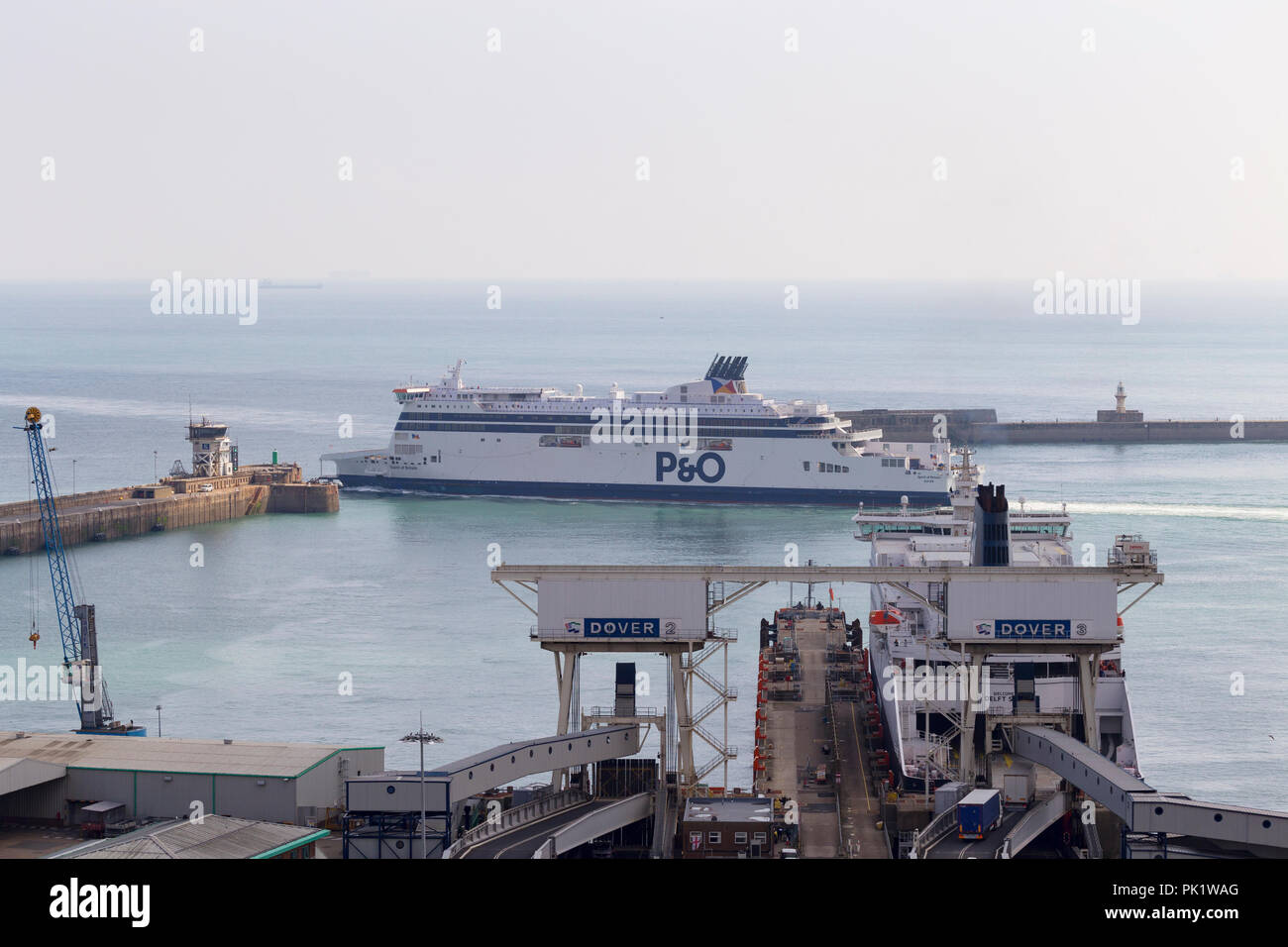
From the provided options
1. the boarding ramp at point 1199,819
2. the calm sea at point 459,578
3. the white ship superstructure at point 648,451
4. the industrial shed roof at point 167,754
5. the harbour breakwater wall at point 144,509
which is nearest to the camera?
the boarding ramp at point 1199,819

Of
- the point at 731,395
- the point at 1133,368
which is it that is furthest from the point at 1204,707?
the point at 1133,368

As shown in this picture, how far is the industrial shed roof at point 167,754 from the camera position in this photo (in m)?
24.6

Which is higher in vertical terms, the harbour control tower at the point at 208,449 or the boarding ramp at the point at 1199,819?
the harbour control tower at the point at 208,449

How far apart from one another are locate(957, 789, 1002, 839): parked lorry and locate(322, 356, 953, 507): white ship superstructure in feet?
145

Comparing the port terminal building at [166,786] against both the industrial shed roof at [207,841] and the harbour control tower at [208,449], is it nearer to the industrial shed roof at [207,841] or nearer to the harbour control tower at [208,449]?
the industrial shed roof at [207,841]

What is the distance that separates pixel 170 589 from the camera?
165ft

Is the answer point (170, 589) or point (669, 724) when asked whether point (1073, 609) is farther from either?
point (170, 589)

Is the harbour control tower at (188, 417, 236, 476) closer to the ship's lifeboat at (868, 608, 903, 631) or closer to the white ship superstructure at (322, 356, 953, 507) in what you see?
the white ship superstructure at (322, 356, 953, 507)

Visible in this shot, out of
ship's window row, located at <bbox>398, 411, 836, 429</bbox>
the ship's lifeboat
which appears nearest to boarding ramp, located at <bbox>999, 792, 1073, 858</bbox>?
the ship's lifeboat

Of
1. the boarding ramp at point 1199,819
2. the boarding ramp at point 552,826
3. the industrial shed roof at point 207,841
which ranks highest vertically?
the boarding ramp at point 1199,819

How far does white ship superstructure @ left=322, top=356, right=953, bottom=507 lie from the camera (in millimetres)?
70250

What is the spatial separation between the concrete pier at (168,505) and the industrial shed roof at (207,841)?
37300 millimetres

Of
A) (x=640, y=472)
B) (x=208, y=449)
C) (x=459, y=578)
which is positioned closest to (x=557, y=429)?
(x=640, y=472)

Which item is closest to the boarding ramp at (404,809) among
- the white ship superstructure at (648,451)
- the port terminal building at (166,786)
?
the port terminal building at (166,786)
